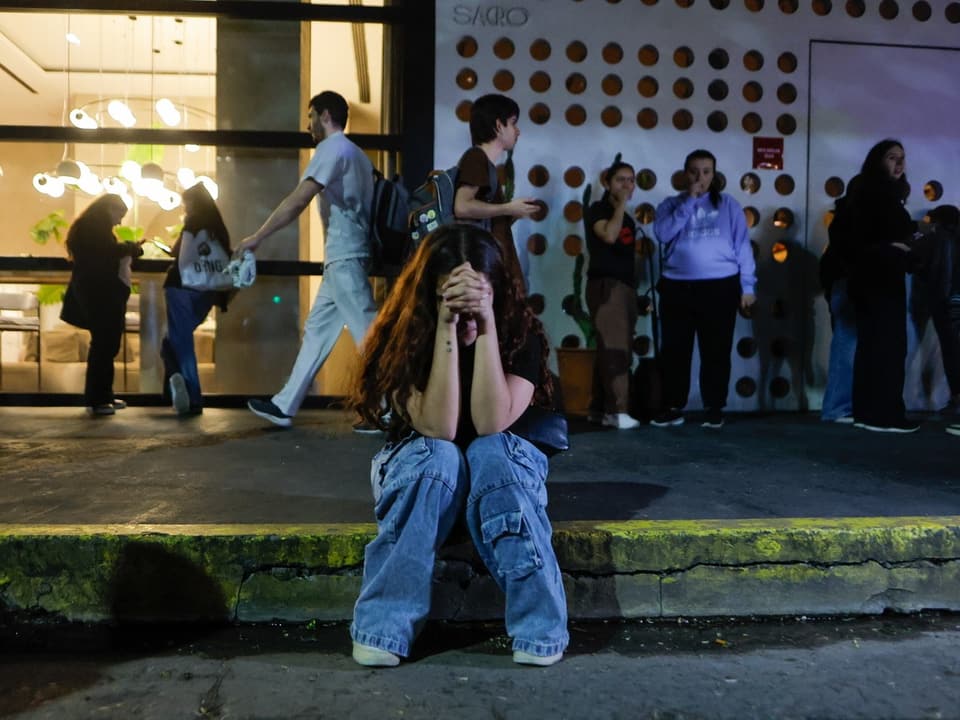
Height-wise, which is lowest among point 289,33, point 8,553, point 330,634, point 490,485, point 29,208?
point 330,634

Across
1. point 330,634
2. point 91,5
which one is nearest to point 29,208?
point 91,5

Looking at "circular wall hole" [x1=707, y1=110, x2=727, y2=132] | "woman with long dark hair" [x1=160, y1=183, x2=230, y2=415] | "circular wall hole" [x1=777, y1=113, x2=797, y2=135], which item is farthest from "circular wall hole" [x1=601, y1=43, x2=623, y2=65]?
"woman with long dark hair" [x1=160, y1=183, x2=230, y2=415]

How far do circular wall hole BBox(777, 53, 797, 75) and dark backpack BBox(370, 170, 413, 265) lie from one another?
331 centimetres

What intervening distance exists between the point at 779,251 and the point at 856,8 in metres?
1.92

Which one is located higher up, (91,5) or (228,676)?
(91,5)

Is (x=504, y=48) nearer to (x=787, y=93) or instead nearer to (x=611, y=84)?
(x=611, y=84)

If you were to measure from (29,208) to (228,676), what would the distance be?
6963mm

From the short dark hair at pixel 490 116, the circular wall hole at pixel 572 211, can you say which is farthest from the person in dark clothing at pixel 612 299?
the short dark hair at pixel 490 116

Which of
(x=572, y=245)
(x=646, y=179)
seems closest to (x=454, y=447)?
(x=572, y=245)

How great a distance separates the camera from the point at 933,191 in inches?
274

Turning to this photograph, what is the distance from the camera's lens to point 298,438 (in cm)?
529

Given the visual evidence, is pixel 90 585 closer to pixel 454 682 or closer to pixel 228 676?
pixel 228 676

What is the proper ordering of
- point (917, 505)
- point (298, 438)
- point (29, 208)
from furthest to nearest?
point (29, 208) < point (298, 438) < point (917, 505)

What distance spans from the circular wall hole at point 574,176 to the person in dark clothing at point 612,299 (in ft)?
2.61
